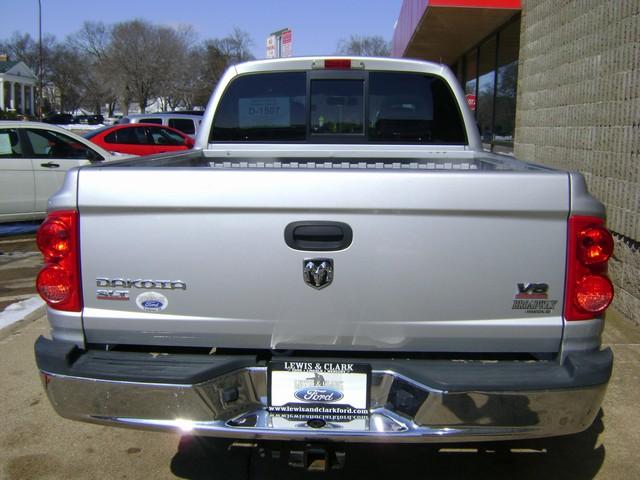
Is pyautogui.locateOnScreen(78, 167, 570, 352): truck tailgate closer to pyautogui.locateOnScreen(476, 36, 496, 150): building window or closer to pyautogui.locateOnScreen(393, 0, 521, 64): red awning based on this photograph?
pyautogui.locateOnScreen(393, 0, 521, 64): red awning

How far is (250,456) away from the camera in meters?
3.53

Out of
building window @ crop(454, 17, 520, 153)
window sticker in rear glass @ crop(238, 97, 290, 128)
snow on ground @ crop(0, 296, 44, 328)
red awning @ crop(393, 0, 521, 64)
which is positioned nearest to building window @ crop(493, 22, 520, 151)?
building window @ crop(454, 17, 520, 153)

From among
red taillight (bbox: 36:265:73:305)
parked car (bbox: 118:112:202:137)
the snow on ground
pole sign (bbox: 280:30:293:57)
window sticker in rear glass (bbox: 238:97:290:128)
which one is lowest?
the snow on ground

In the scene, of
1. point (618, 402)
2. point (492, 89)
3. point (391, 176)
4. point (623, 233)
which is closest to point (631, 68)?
point (623, 233)

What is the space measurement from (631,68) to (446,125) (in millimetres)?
2267

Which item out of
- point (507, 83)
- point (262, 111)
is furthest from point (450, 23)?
point (262, 111)

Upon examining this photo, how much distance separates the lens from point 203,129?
4.38 metres

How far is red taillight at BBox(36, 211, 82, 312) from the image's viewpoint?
100 inches

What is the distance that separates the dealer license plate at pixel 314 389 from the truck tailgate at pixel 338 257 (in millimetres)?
Result: 92

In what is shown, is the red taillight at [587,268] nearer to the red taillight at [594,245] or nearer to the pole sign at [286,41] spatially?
the red taillight at [594,245]

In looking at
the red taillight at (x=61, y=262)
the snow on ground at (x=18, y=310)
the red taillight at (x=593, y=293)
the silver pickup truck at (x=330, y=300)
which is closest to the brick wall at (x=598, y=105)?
the red taillight at (x=593, y=293)

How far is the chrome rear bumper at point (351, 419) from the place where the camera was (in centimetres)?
245

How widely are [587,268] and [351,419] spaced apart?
1.07m

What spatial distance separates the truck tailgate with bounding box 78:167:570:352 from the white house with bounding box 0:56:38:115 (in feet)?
274
